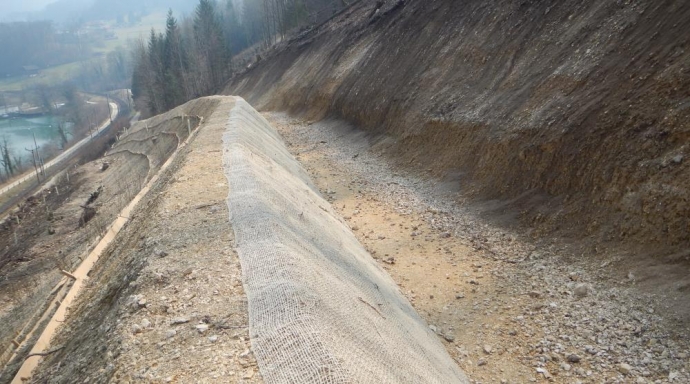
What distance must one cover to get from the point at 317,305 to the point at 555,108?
8986 mm

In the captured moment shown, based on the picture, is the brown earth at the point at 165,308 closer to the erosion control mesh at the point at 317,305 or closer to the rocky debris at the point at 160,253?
the rocky debris at the point at 160,253

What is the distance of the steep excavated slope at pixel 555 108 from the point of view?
8.33 m

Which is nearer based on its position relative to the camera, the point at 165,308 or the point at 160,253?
the point at 165,308

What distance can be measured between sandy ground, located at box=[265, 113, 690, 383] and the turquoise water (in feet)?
258

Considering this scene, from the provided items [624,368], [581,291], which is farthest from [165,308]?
[581,291]

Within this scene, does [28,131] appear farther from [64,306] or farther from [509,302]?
[509,302]

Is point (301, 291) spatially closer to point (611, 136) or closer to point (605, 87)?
point (611, 136)

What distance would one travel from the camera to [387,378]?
4.58 m

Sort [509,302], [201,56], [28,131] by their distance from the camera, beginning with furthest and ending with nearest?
1. [28,131]
2. [201,56]
3. [509,302]

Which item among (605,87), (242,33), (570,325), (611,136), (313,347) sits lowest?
(570,325)

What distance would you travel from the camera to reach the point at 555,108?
36.7 feet

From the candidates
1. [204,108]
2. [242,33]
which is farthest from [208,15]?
[204,108]

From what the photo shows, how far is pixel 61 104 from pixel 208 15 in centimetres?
7790

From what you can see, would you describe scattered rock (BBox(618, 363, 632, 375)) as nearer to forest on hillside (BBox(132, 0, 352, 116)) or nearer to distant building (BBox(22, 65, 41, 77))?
forest on hillside (BBox(132, 0, 352, 116))
